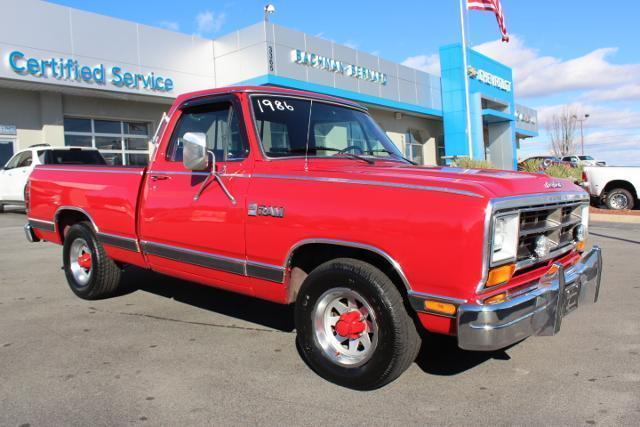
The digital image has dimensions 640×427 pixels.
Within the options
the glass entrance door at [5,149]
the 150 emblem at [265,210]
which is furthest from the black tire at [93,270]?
the glass entrance door at [5,149]

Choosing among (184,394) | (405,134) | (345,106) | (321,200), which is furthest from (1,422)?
(405,134)

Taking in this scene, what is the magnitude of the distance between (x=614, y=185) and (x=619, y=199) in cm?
41

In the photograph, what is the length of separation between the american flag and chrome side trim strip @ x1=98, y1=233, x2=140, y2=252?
20.0 metres

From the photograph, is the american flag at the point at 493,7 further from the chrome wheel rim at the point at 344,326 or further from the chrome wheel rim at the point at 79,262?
the chrome wheel rim at the point at 344,326

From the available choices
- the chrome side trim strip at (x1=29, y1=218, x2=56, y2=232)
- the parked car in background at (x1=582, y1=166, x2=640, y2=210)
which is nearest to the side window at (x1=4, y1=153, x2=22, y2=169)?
the chrome side trim strip at (x1=29, y1=218, x2=56, y2=232)

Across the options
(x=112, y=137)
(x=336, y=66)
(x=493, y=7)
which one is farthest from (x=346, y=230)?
(x=493, y=7)

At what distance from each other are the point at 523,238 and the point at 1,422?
10.6 feet

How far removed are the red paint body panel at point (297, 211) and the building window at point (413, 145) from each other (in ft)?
81.2

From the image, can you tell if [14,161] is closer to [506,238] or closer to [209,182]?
[209,182]

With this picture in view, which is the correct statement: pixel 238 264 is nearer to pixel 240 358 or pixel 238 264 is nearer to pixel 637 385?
pixel 240 358

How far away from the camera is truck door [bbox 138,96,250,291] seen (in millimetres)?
3789

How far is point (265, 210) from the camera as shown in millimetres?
3537

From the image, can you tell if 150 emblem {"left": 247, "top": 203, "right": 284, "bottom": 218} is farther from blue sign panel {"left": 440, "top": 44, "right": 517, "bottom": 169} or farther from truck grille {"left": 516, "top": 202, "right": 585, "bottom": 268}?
blue sign panel {"left": 440, "top": 44, "right": 517, "bottom": 169}

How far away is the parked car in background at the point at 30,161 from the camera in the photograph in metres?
12.8
